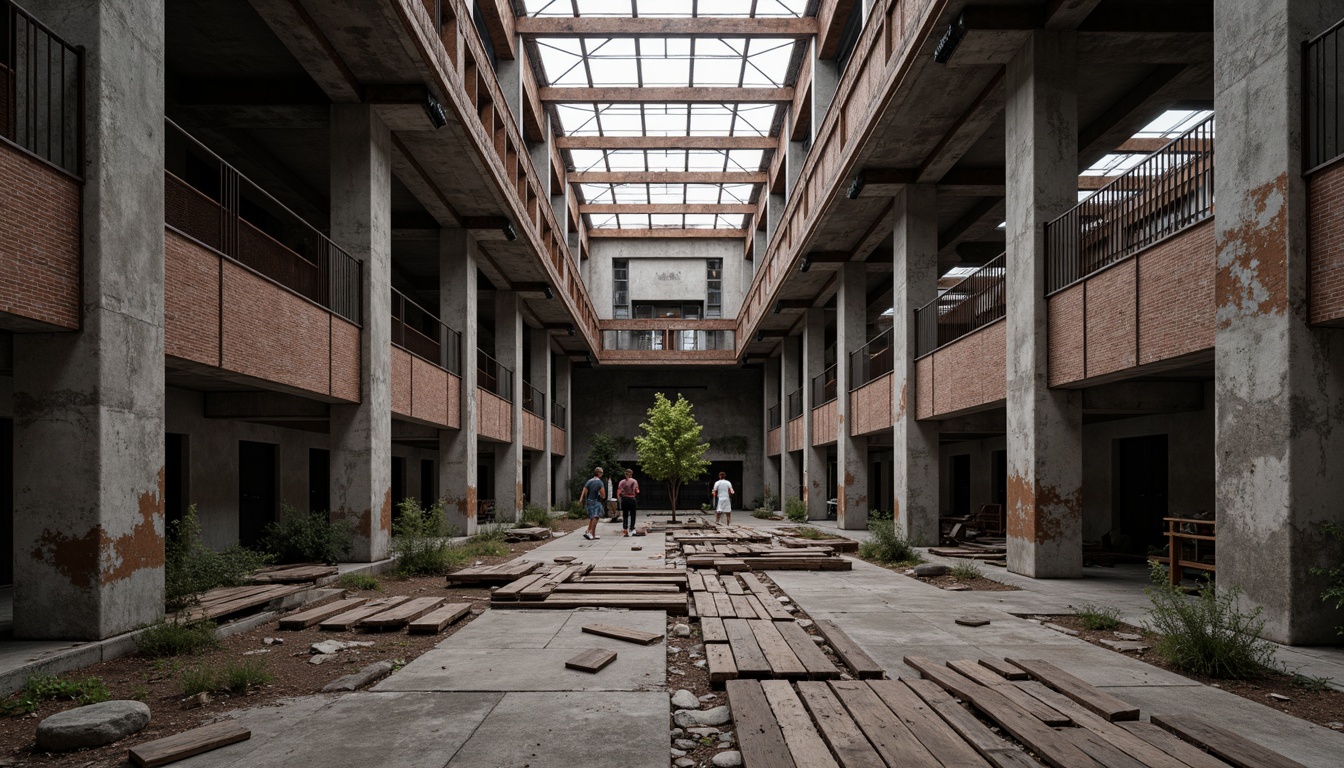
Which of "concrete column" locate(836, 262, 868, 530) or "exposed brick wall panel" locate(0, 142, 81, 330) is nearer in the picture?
"exposed brick wall panel" locate(0, 142, 81, 330)

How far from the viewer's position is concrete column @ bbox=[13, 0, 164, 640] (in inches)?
303

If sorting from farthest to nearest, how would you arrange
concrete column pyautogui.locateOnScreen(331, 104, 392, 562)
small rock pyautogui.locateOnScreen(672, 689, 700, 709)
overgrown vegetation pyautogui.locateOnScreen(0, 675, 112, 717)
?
concrete column pyautogui.locateOnScreen(331, 104, 392, 562)
overgrown vegetation pyautogui.locateOnScreen(0, 675, 112, 717)
small rock pyautogui.locateOnScreen(672, 689, 700, 709)

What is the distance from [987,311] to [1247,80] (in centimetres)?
762

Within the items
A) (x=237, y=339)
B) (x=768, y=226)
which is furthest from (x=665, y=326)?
(x=237, y=339)

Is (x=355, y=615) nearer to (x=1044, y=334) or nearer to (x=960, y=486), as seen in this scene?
(x=1044, y=334)

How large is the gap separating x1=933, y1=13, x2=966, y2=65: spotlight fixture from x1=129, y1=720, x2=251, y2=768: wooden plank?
12.1 m

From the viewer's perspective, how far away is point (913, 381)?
19172 mm

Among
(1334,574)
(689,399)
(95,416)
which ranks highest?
(689,399)

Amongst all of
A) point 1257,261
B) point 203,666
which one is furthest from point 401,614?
point 1257,261

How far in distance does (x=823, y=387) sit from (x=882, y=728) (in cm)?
2593

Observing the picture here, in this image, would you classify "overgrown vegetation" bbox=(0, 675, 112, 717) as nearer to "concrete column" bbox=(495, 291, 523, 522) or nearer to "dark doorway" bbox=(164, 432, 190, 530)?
"dark doorway" bbox=(164, 432, 190, 530)

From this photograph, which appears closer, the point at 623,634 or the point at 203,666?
the point at 203,666

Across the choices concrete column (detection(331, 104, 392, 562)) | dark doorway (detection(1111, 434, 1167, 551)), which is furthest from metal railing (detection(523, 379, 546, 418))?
dark doorway (detection(1111, 434, 1167, 551))

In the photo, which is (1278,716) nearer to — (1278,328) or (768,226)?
(1278,328)
